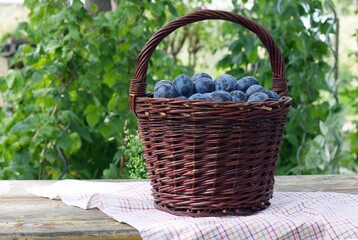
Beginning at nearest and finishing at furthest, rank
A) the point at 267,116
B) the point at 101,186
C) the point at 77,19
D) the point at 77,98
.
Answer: the point at 267,116 < the point at 101,186 < the point at 77,19 < the point at 77,98

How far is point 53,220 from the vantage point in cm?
109

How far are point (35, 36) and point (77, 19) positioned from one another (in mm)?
294

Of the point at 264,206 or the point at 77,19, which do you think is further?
the point at 77,19

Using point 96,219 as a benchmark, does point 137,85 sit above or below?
above

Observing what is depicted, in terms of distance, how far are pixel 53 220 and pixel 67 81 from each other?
4.06ft

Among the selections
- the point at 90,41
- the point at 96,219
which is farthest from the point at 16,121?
the point at 96,219

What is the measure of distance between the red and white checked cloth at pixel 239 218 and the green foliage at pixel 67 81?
0.76m

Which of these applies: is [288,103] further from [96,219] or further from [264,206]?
[96,219]

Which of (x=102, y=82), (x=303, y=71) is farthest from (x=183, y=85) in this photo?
(x=303, y=71)

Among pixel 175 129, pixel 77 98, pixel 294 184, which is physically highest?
pixel 175 129

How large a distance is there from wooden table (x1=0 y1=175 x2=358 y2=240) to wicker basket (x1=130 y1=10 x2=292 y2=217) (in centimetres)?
16

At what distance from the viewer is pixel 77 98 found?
89.6 inches

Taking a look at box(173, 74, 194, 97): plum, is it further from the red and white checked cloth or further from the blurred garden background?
the blurred garden background

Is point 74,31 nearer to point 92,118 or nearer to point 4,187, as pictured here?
point 92,118
